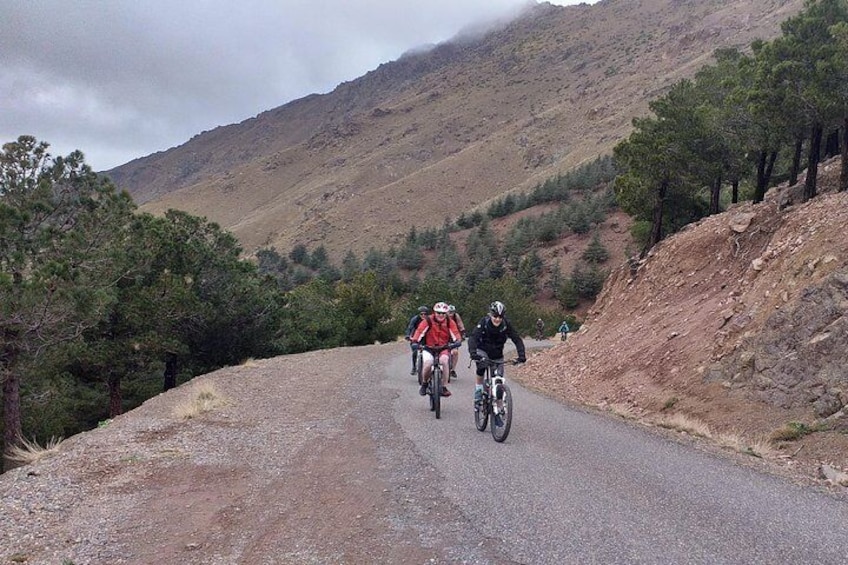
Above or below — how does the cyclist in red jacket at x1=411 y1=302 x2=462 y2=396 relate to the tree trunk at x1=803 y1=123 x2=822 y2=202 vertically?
below

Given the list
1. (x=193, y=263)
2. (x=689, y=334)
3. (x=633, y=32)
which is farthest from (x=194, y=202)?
(x=689, y=334)

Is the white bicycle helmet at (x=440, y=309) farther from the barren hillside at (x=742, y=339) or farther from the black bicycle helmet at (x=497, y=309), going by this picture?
the barren hillside at (x=742, y=339)

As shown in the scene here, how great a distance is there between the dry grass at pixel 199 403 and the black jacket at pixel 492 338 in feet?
16.8

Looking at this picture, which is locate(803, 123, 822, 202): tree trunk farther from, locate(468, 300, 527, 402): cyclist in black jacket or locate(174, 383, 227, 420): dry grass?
locate(174, 383, 227, 420): dry grass

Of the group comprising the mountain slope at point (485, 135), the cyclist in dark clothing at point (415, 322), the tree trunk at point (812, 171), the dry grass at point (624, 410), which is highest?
the mountain slope at point (485, 135)

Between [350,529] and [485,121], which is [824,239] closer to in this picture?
[350,529]

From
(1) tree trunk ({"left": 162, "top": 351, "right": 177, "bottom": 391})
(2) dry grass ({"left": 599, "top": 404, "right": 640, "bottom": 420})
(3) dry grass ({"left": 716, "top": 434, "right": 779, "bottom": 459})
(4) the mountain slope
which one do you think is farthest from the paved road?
(4) the mountain slope

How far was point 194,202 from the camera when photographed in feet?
598

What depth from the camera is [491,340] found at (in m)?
9.18

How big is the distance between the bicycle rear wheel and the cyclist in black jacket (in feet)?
1.96

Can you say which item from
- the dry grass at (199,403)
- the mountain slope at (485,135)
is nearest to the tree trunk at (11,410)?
the dry grass at (199,403)

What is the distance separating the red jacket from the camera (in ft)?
35.0

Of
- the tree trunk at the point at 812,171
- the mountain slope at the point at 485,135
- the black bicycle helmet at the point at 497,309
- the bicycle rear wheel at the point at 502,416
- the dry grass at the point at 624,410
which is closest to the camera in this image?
the bicycle rear wheel at the point at 502,416

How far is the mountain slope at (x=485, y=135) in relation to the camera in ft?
379
